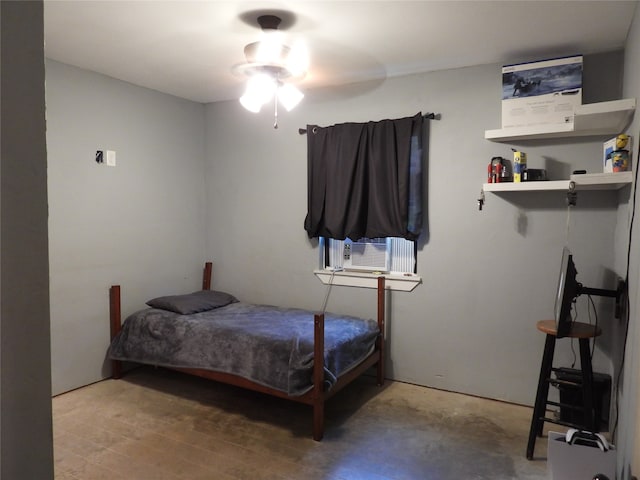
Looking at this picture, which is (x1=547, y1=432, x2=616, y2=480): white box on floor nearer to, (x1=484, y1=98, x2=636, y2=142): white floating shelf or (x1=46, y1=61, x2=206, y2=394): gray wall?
(x1=484, y1=98, x2=636, y2=142): white floating shelf

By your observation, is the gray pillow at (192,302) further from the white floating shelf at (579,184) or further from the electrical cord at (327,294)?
the white floating shelf at (579,184)

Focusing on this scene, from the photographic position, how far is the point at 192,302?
394cm

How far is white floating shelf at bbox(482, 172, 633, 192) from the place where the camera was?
2.45 meters

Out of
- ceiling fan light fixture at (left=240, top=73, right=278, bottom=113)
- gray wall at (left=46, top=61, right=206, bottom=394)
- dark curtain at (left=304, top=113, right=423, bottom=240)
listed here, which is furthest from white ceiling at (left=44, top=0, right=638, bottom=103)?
dark curtain at (left=304, top=113, right=423, bottom=240)

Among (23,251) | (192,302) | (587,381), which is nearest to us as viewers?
(23,251)

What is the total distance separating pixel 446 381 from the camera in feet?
12.0

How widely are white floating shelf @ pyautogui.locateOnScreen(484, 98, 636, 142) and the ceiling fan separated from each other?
1.42m

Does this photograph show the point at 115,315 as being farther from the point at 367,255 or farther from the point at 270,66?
the point at 270,66

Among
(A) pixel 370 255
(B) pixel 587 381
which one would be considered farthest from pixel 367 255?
(B) pixel 587 381

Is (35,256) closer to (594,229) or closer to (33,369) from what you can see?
(33,369)

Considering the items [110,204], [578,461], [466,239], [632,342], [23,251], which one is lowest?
[578,461]

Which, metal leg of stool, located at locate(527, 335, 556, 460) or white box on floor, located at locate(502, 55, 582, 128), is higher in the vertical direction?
white box on floor, located at locate(502, 55, 582, 128)

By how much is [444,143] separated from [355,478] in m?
2.48

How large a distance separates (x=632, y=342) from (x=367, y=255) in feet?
7.55
